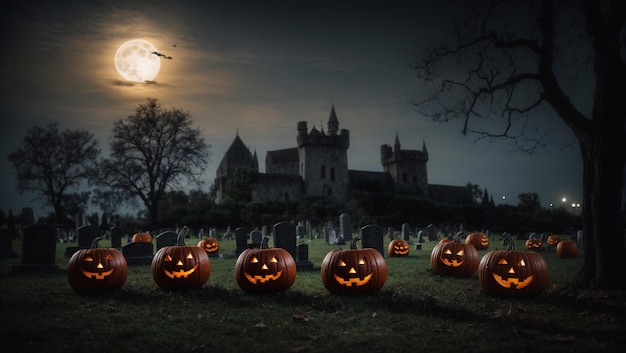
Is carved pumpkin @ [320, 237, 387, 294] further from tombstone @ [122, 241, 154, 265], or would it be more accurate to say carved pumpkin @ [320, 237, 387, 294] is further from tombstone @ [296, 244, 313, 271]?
tombstone @ [122, 241, 154, 265]

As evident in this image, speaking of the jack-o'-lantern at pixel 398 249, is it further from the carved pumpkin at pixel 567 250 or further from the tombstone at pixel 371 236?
the carved pumpkin at pixel 567 250

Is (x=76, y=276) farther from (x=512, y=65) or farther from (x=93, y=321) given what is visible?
(x=512, y=65)

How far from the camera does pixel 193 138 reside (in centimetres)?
4344

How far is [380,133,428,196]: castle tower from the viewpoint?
8350 cm

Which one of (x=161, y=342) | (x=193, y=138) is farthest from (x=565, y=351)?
(x=193, y=138)

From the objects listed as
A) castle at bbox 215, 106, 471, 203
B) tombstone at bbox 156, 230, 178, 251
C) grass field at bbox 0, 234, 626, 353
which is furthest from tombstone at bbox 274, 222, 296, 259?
castle at bbox 215, 106, 471, 203

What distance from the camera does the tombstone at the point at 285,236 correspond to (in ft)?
41.5

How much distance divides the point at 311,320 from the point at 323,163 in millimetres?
66055

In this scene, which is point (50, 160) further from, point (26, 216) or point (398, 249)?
point (398, 249)

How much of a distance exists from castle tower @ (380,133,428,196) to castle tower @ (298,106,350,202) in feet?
41.0

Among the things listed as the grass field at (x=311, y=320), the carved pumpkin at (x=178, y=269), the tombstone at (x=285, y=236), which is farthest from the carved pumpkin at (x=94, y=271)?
the tombstone at (x=285, y=236)

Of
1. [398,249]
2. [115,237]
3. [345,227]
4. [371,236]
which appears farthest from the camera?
[345,227]

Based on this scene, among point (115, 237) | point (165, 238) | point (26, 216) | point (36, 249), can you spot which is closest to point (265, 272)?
point (165, 238)

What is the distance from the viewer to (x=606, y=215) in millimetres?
8211
